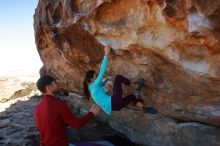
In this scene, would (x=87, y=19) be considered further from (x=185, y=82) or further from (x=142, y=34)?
(x=185, y=82)

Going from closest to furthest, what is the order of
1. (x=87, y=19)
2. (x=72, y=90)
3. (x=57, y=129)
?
(x=57, y=129)
(x=87, y=19)
(x=72, y=90)

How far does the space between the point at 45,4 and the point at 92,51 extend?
8.61 feet

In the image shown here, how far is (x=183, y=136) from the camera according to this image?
7.63 m

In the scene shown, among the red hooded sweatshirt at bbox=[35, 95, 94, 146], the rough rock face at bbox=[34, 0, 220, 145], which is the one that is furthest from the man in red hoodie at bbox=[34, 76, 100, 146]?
the rough rock face at bbox=[34, 0, 220, 145]

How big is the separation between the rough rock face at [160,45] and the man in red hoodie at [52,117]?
2318 millimetres

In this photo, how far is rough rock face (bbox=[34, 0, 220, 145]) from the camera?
6.13 meters

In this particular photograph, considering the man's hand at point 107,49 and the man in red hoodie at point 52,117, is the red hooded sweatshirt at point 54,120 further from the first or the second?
the man's hand at point 107,49

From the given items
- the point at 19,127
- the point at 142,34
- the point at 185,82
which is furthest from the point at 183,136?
the point at 19,127

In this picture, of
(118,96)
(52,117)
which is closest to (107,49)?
(118,96)

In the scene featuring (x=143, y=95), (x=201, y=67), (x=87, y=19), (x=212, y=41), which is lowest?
(x=143, y=95)

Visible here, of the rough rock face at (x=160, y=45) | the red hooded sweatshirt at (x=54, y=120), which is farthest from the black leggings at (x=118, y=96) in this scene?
the red hooded sweatshirt at (x=54, y=120)

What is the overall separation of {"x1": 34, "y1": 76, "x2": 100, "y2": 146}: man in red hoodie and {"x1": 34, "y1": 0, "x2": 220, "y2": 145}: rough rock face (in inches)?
91.3

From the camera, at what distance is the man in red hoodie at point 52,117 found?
565 centimetres

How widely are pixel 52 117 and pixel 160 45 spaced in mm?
2777
